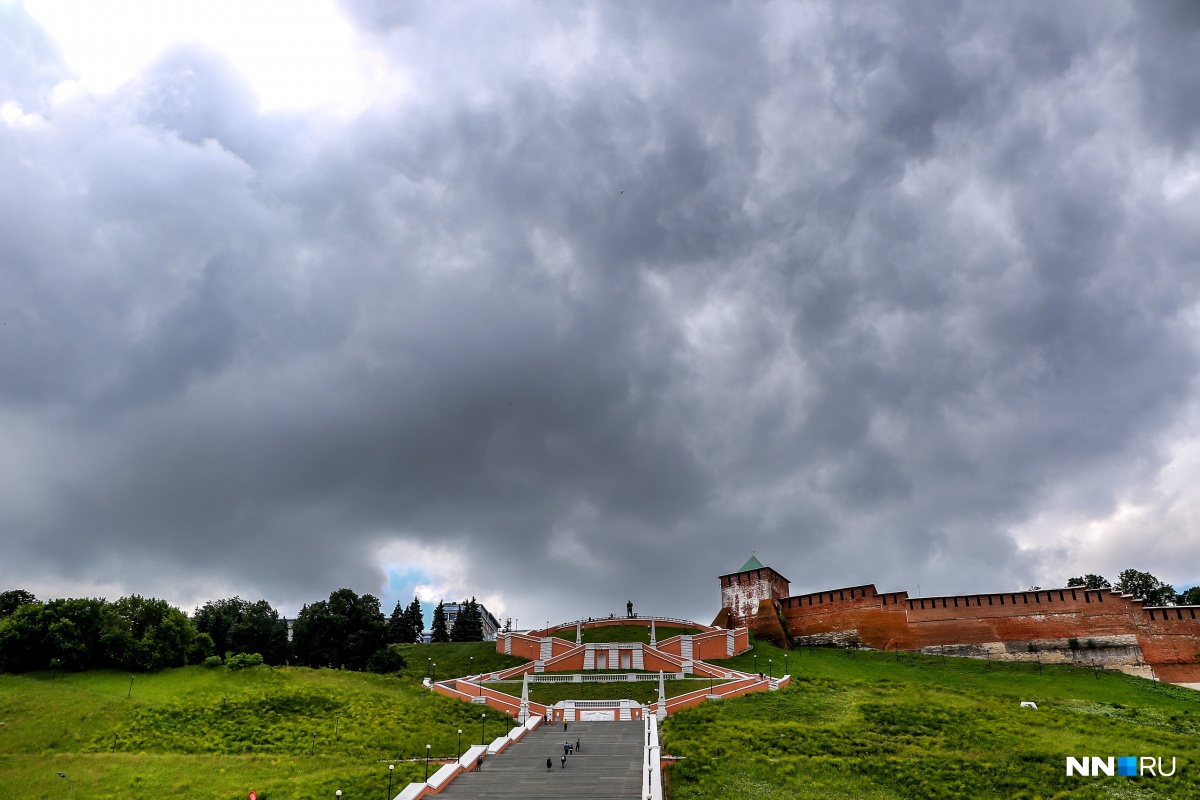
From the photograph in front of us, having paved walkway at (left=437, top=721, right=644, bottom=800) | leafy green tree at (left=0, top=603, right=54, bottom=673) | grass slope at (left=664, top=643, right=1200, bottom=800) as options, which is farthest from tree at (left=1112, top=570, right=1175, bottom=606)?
leafy green tree at (left=0, top=603, right=54, bottom=673)

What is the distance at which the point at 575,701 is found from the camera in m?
38.1

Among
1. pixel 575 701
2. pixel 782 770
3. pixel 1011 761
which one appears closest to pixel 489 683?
pixel 575 701

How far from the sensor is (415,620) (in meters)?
98.8

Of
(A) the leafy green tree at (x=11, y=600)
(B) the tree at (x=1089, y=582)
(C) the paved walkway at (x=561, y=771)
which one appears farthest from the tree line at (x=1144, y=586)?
(A) the leafy green tree at (x=11, y=600)

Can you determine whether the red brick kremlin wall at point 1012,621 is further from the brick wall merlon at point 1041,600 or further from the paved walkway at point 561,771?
the paved walkway at point 561,771

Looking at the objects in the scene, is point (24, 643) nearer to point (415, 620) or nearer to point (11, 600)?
point (11, 600)

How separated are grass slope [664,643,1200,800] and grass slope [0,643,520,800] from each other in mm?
10583

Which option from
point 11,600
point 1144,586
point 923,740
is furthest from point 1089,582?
point 11,600

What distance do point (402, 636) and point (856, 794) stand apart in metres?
78.7

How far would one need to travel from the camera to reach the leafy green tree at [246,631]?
58.7 meters

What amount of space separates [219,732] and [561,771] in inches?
651

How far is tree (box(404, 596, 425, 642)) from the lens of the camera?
96.3 metres

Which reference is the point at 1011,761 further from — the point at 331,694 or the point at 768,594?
the point at 768,594

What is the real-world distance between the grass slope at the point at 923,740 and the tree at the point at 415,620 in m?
63.0
